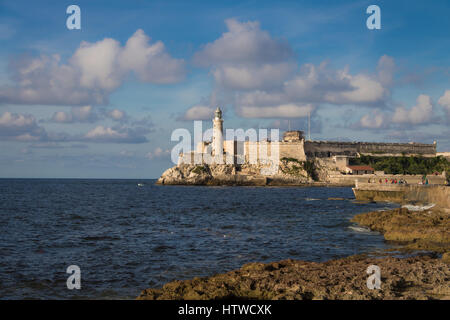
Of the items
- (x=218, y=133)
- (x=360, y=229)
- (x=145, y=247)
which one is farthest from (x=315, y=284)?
(x=218, y=133)

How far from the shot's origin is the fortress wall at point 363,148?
A: 3575 inches

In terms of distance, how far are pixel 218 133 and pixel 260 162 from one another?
10493mm

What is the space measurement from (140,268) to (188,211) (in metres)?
20.4

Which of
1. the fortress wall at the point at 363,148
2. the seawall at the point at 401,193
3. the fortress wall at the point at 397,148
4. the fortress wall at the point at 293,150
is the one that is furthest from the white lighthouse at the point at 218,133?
the seawall at the point at 401,193

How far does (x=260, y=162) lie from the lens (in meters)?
85.5

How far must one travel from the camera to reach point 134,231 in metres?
22.8

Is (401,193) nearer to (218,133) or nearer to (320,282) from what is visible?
(320,282)

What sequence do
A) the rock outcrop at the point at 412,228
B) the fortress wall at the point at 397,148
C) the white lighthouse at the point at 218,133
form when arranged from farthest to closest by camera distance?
the fortress wall at the point at 397,148, the white lighthouse at the point at 218,133, the rock outcrop at the point at 412,228

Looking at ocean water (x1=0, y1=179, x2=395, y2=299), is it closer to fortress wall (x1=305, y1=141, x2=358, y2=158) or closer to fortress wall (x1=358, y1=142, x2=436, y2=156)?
fortress wall (x1=305, y1=141, x2=358, y2=158)

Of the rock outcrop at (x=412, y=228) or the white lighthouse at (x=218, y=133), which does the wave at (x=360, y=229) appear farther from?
the white lighthouse at (x=218, y=133)

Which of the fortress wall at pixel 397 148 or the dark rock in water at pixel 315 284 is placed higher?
the fortress wall at pixel 397 148

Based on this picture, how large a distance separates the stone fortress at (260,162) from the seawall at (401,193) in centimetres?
3678

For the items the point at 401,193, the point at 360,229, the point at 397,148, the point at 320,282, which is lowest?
the point at 360,229

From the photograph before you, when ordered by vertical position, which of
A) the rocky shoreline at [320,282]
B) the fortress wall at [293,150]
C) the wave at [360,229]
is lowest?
the wave at [360,229]
